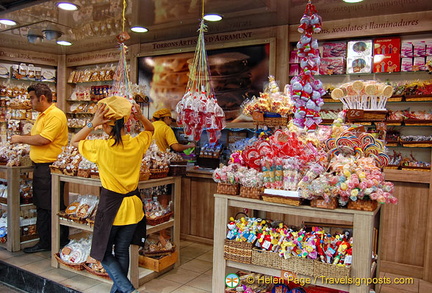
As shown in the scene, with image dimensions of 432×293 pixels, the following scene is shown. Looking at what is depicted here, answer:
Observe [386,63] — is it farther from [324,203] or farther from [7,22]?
[7,22]

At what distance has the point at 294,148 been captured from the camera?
2.59 metres

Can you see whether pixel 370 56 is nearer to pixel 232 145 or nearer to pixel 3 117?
pixel 232 145

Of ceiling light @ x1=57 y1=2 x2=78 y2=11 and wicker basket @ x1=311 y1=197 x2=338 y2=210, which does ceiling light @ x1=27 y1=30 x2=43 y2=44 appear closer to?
ceiling light @ x1=57 y1=2 x2=78 y2=11

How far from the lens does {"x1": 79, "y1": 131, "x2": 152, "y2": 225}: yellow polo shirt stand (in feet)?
8.73

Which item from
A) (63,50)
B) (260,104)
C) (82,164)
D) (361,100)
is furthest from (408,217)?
(63,50)

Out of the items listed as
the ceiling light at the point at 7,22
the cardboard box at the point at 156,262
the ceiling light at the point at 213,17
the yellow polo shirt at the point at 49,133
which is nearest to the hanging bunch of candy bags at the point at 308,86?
the cardboard box at the point at 156,262

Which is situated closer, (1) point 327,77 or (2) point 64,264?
(2) point 64,264

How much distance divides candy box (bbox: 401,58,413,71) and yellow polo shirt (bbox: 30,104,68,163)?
4.09 meters

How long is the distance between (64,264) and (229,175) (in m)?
2.14

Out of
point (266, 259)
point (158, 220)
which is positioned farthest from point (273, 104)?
point (158, 220)

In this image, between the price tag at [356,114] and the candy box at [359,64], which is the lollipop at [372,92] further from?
the candy box at [359,64]

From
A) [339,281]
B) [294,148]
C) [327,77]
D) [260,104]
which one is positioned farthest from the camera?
[327,77]

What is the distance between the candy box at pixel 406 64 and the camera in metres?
4.34

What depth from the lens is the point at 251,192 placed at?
2.55m
